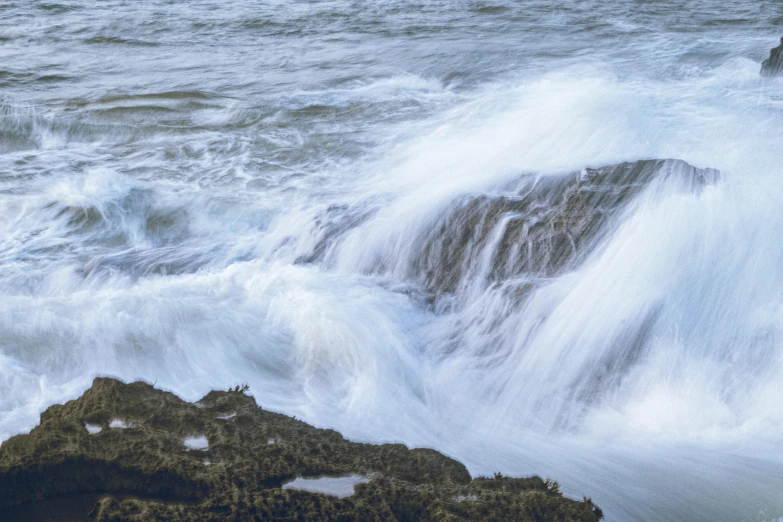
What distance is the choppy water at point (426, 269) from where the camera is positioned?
13.5 feet

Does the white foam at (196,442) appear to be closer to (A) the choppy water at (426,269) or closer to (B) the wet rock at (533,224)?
(A) the choppy water at (426,269)

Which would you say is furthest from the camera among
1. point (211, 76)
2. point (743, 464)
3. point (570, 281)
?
point (211, 76)

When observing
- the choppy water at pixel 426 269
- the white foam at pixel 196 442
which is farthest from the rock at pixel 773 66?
the white foam at pixel 196 442

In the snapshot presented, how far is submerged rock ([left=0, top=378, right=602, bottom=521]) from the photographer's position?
2670mm

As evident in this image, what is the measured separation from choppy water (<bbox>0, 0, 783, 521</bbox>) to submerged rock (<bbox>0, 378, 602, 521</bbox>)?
2.82 ft

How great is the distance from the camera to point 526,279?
501 centimetres

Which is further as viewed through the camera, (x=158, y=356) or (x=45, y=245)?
(x=45, y=245)

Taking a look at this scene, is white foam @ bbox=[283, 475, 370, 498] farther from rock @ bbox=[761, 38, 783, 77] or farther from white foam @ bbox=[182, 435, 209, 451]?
rock @ bbox=[761, 38, 783, 77]

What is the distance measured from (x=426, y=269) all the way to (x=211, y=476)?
2.82 metres

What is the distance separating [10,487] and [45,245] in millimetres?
3838

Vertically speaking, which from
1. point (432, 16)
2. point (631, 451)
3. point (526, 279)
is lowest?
point (631, 451)

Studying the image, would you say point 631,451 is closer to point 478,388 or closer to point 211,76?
point 478,388

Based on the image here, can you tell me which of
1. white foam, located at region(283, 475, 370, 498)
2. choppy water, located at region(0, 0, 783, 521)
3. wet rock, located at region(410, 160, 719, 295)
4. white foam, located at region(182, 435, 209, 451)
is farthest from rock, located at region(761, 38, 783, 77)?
white foam, located at region(182, 435, 209, 451)

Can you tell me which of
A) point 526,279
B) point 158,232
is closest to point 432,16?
point 158,232
